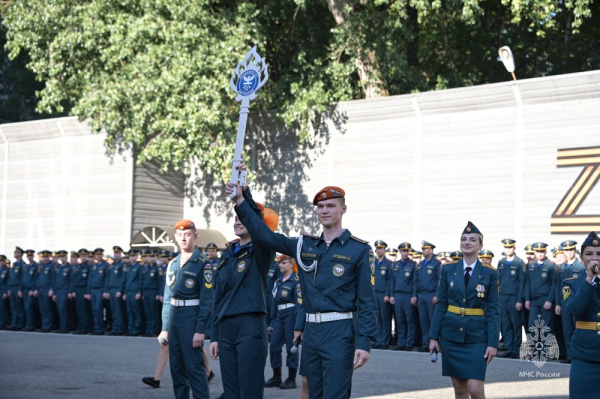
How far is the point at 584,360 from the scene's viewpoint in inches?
298

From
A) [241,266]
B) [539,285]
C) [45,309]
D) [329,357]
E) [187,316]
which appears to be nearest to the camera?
[329,357]

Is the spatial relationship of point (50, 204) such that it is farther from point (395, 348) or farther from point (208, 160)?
point (395, 348)

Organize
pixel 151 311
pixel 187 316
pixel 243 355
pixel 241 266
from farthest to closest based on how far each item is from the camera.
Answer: pixel 151 311, pixel 187 316, pixel 241 266, pixel 243 355

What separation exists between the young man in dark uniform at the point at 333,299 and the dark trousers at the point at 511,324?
11.4 m

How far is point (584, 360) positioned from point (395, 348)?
11.9m

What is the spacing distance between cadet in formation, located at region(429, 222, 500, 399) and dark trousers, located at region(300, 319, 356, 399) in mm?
2313

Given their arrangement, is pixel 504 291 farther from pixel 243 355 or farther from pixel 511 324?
pixel 243 355

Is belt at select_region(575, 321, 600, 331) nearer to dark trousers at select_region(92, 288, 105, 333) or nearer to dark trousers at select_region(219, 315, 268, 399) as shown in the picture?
dark trousers at select_region(219, 315, 268, 399)

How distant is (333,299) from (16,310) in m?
20.8

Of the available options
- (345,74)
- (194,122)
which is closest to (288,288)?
(194,122)

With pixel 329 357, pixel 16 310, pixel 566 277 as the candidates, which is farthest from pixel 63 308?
pixel 329 357

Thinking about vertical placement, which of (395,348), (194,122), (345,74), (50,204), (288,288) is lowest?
(395,348)

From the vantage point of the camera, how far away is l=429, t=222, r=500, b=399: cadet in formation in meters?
8.62

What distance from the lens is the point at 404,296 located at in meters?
19.1
